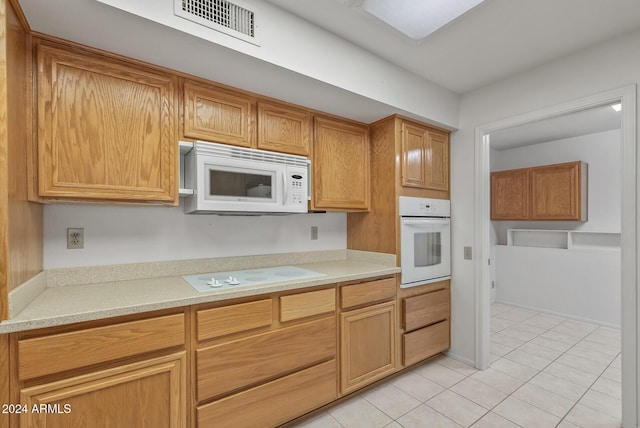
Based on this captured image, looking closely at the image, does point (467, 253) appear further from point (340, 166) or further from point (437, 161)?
point (340, 166)

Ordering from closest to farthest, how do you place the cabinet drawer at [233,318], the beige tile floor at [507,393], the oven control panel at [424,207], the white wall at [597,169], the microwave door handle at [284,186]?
the cabinet drawer at [233,318], the beige tile floor at [507,393], the microwave door handle at [284,186], the oven control panel at [424,207], the white wall at [597,169]

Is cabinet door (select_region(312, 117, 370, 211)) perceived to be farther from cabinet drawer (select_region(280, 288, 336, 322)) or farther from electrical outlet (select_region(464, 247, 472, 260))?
electrical outlet (select_region(464, 247, 472, 260))

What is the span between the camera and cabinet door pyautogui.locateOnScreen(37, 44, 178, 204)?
4.56 ft

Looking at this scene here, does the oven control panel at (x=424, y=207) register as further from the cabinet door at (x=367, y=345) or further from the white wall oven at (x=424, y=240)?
the cabinet door at (x=367, y=345)

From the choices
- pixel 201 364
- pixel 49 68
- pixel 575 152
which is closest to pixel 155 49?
pixel 49 68

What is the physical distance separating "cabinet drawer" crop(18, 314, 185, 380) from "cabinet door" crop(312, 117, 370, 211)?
1289mm

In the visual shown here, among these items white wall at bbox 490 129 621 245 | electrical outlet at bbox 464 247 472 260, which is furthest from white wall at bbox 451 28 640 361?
white wall at bbox 490 129 621 245

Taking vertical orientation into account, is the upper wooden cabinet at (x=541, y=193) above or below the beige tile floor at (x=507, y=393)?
above

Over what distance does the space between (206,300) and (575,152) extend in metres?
5.15

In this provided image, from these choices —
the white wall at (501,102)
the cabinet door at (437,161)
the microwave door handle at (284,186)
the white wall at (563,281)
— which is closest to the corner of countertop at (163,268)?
the microwave door handle at (284,186)

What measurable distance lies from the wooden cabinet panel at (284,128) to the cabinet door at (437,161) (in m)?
1.14

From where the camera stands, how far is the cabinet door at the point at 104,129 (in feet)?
4.56

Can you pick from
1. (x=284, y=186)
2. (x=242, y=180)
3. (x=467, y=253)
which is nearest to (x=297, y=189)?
(x=284, y=186)

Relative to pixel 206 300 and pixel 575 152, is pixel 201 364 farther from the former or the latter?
pixel 575 152
